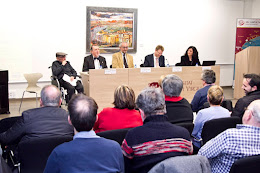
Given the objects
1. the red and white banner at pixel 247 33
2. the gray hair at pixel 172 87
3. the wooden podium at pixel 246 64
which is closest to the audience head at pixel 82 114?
the gray hair at pixel 172 87

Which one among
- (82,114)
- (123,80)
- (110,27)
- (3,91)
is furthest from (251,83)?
(110,27)

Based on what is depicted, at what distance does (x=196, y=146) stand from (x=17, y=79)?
583cm

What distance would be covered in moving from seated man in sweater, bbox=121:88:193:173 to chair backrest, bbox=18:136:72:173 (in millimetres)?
619

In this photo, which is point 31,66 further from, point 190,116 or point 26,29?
point 190,116

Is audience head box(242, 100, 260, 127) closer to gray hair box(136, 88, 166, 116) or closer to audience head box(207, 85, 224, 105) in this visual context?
gray hair box(136, 88, 166, 116)

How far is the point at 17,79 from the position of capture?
25.2 ft

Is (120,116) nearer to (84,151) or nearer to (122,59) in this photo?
(84,151)

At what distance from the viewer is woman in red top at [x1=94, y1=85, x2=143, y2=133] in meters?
2.67

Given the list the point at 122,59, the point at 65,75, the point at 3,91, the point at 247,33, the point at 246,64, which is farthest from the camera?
the point at 247,33

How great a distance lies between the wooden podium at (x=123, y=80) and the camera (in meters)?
5.89

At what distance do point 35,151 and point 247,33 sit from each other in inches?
344

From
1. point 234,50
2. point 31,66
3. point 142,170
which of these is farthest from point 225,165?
point 234,50

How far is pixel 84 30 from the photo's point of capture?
8211mm

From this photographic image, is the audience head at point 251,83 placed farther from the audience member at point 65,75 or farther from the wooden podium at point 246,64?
the wooden podium at point 246,64
